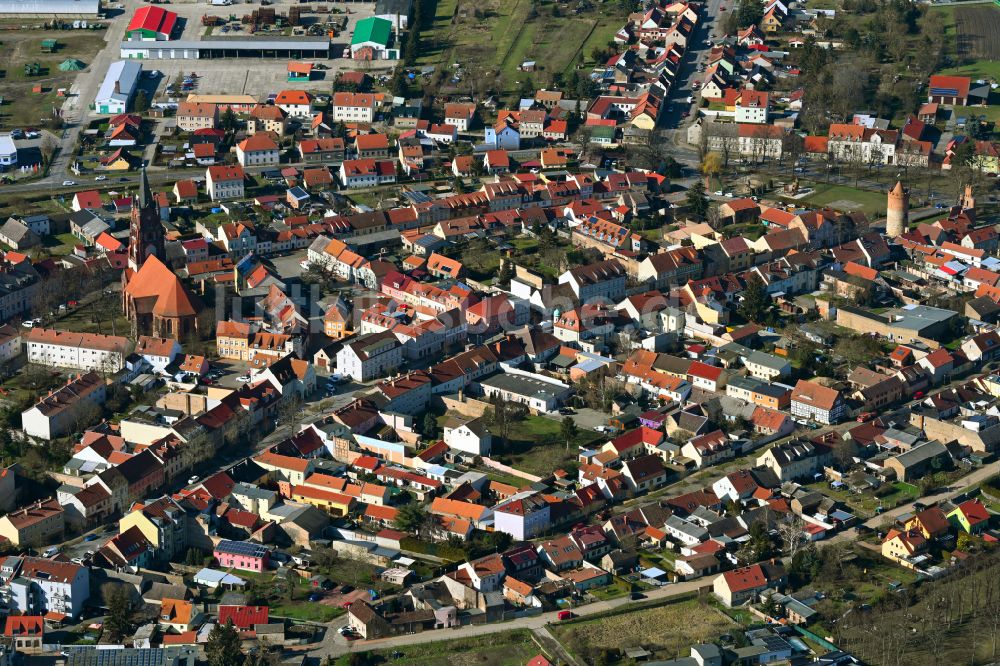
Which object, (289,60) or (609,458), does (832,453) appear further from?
(289,60)

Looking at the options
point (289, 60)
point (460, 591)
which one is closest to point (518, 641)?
point (460, 591)

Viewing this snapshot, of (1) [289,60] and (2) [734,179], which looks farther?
(1) [289,60]

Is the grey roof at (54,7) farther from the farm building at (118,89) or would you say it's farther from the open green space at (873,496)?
the open green space at (873,496)

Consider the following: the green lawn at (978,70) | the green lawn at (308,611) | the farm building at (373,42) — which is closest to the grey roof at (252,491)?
the green lawn at (308,611)

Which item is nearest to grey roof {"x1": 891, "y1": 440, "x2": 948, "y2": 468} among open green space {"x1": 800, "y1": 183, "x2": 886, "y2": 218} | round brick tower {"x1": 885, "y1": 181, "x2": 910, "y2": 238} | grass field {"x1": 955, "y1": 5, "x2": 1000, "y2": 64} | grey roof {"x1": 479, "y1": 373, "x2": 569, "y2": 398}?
grey roof {"x1": 479, "y1": 373, "x2": 569, "y2": 398}

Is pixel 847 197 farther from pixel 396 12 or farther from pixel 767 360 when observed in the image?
pixel 396 12

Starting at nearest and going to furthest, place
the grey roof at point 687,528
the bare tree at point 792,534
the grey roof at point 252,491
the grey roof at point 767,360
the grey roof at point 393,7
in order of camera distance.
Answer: the bare tree at point 792,534 < the grey roof at point 687,528 < the grey roof at point 252,491 < the grey roof at point 767,360 < the grey roof at point 393,7
